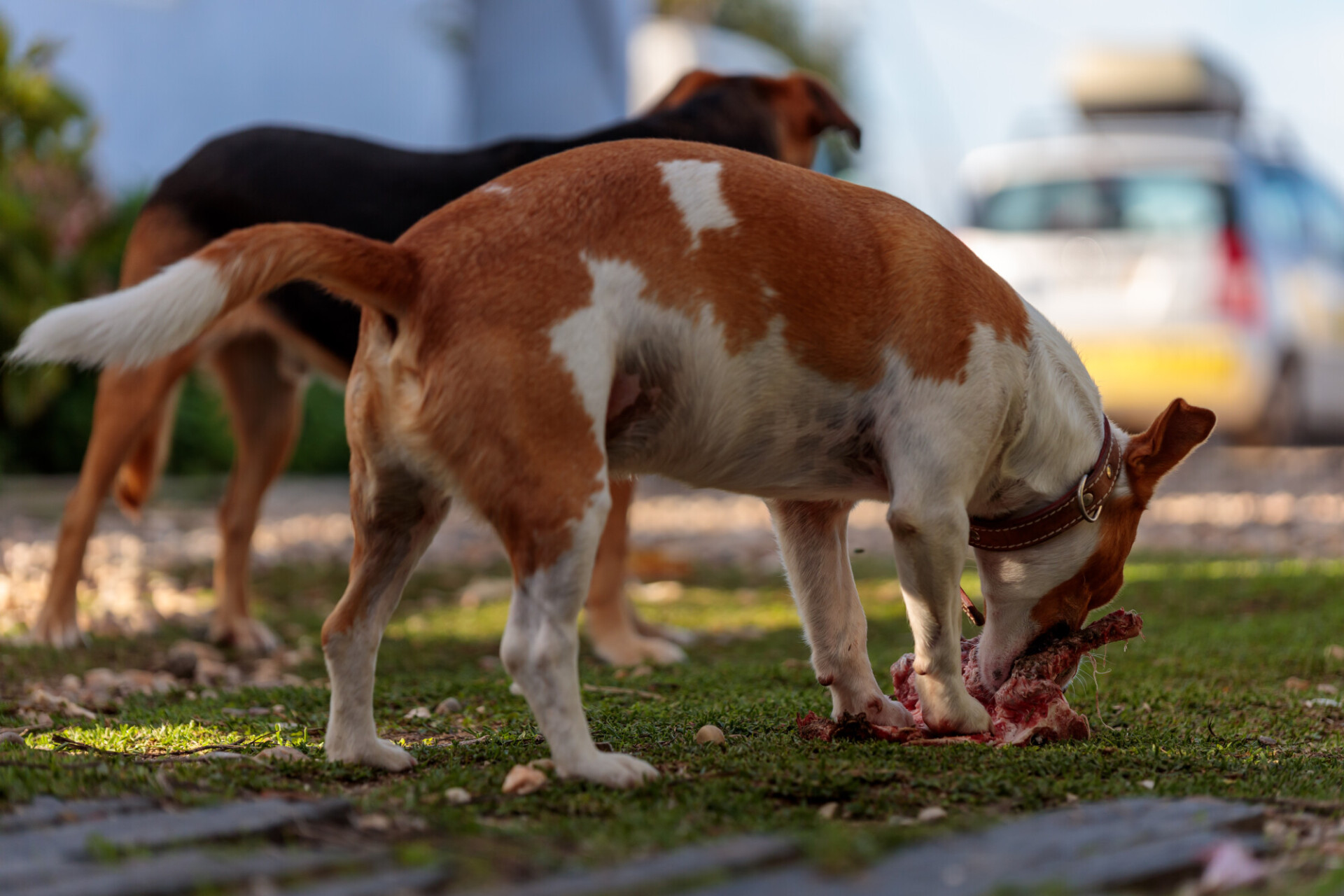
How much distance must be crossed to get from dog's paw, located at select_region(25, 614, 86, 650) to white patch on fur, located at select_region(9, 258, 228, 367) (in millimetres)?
2665

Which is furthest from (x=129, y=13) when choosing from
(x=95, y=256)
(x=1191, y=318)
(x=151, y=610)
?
(x=1191, y=318)

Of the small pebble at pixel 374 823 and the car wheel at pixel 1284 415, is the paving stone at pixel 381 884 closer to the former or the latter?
the small pebble at pixel 374 823

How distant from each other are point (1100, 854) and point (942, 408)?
40.3 inches

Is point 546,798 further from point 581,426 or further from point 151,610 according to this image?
point 151,610

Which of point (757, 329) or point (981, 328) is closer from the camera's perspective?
point (757, 329)

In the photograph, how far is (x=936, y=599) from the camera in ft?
8.95

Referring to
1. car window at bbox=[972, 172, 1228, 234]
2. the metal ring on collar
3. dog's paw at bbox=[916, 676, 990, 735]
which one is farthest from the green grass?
car window at bbox=[972, 172, 1228, 234]

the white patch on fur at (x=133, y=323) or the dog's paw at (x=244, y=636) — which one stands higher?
the white patch on fur at (x=133, y=323)

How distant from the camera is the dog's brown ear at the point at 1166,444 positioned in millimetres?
3074

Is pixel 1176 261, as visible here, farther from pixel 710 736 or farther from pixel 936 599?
pixel 710 736

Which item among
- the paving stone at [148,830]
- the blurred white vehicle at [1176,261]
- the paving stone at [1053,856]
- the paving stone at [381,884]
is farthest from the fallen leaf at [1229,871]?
the blurred white vehicle at [1176,261]

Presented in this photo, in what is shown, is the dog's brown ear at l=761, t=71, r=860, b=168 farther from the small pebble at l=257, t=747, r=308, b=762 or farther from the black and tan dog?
the small pebble at l=257, t=747, r=308, b=762

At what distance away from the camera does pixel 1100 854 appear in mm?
1854

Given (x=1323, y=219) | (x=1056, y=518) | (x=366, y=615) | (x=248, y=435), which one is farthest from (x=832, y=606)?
(x=1323, y=219)
